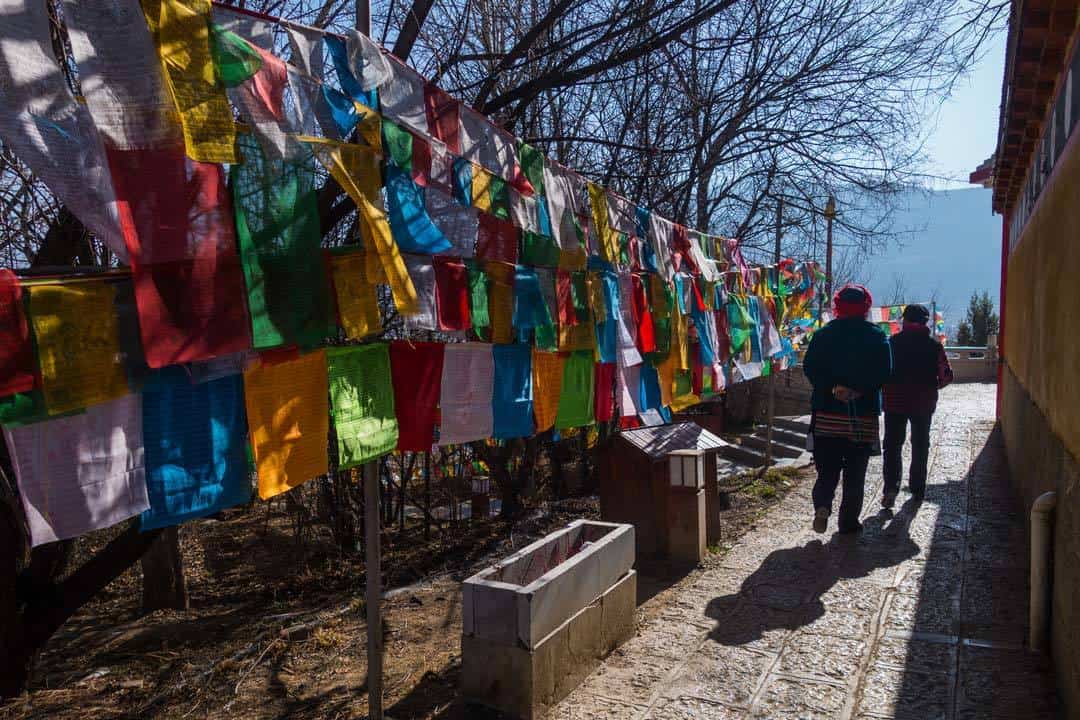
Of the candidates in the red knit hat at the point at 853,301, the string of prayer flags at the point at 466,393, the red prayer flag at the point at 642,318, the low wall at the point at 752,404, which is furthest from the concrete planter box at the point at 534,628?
the low wall at the point at 752,404

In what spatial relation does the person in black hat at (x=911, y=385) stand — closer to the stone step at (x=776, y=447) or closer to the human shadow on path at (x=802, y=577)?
the human shadow on path at (x=802, y=577)

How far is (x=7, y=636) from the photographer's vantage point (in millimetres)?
3967

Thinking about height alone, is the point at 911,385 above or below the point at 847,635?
above

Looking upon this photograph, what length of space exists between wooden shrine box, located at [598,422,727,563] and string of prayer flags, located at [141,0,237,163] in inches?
157

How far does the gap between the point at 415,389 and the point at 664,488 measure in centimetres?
278

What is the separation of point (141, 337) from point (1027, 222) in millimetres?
7868

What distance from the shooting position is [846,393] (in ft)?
19.6

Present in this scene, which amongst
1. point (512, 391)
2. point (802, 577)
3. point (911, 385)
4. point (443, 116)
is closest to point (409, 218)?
point (443, 116)

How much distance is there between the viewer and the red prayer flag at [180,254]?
251cm

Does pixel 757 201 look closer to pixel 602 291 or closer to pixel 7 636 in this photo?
pixel 602 291

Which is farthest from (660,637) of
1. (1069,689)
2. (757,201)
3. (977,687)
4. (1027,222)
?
(757,201)

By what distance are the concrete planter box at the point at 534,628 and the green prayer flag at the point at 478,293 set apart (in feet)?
4.06

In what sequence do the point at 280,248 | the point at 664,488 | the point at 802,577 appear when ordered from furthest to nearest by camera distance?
the point at 664,488
the point at 802,577
the point at 280,248

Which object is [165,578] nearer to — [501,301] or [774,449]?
[501,301]
